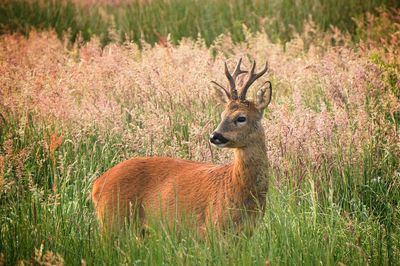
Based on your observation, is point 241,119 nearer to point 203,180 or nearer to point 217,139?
point 217,139

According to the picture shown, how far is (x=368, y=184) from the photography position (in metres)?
6.91

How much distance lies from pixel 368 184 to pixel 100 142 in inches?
103

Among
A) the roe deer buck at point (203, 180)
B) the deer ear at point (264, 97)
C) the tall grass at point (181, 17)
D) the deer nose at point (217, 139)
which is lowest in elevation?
the roe deer buck at point (203, 180)

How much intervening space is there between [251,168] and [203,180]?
0.39 m

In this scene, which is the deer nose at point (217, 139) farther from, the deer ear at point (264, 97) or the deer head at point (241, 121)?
the deer ear at point (264, 97)

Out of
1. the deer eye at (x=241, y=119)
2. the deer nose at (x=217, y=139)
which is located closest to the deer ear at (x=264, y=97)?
the deer eye at (x=241, y=119)

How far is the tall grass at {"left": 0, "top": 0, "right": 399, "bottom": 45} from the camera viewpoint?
1418cm

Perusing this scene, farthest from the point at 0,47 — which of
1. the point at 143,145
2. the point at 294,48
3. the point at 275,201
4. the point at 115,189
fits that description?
the point at 275,201

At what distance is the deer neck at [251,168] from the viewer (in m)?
6.09

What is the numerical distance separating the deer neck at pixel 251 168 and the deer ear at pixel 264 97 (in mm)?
271

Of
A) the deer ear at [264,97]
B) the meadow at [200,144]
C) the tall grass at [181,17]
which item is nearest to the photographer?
the meadow at [200,144]

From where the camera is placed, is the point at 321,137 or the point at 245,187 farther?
the point at 321,137

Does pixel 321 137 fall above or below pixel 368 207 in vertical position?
above

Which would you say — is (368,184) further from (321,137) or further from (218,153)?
(218,153)
